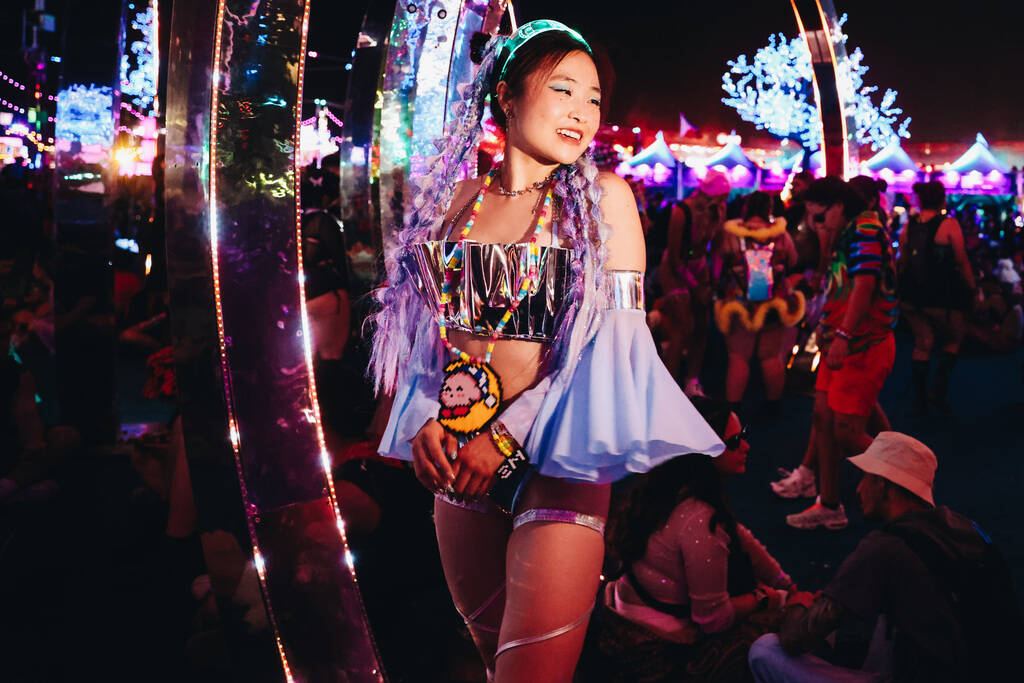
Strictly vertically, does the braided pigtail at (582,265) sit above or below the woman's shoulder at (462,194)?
below

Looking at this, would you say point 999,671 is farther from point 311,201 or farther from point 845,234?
point 311,201

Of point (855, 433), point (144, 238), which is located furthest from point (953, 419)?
point (144, 238)

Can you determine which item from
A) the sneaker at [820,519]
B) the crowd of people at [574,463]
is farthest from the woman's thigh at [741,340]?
the sneaker at [820,519]

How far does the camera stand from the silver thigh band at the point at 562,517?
1.71m

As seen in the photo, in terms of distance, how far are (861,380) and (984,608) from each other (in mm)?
2184

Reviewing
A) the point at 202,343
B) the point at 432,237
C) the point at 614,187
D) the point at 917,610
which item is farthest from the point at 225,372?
the point at 917,610

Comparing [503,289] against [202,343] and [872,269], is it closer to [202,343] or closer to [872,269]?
[202,343]

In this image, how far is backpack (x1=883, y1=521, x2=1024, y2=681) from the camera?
6.88ft

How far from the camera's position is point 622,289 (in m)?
1.76

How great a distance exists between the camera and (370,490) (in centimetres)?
379

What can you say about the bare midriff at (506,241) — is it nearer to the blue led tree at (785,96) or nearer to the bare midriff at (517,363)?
the bare midriff at (517,363)

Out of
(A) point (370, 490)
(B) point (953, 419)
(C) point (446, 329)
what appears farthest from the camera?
(B) point (953, 419)

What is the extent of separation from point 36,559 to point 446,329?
115 inches

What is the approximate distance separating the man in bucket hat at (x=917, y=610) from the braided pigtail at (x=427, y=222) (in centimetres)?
132
